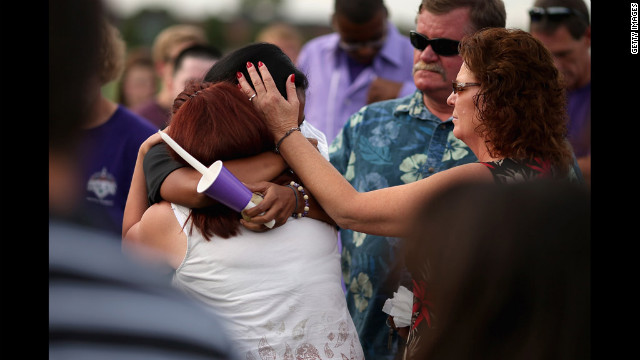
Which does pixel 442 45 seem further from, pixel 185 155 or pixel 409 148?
pixel 185 155

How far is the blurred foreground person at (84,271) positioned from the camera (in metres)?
0.91

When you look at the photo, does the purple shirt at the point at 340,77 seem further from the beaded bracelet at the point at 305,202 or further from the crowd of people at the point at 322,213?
the beaded bracelet at the point at 305,202

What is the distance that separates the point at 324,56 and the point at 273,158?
3340mm

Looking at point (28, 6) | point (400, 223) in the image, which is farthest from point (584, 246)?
point (28, 6)

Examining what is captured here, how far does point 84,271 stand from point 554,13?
165 inches

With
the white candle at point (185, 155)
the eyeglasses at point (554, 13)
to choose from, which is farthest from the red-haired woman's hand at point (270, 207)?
the eyeglasses at point (554, 13)

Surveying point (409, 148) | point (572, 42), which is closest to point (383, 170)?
point (409, 148)

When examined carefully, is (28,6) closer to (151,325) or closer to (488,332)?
(151,325)

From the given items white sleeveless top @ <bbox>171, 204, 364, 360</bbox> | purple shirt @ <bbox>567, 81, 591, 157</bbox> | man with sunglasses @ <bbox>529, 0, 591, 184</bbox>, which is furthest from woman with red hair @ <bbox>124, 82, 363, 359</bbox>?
man with sunglasses @ <bbox>529, 0, 591, 184</bbox>

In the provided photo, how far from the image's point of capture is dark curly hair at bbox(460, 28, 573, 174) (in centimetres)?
208

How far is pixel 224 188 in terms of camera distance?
71.2 inches

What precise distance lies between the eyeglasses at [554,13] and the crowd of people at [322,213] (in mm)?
1638

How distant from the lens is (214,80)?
7.19ft

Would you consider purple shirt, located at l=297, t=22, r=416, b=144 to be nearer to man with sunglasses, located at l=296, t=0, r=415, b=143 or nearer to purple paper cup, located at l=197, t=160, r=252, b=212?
man with sunglasses, located at l=296, t=0, r=415, b=143
